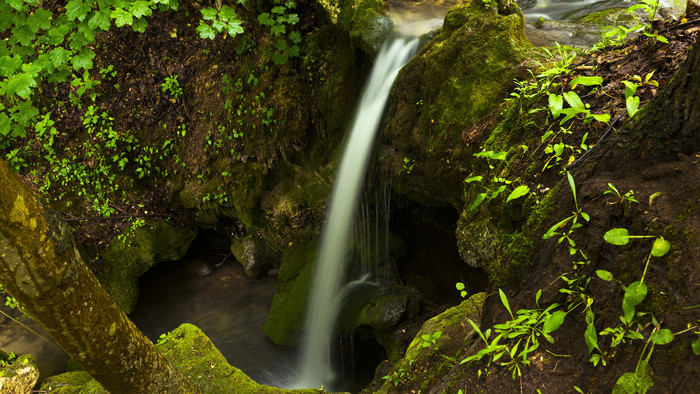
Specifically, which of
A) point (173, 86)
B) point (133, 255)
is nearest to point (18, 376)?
point (133, 255)

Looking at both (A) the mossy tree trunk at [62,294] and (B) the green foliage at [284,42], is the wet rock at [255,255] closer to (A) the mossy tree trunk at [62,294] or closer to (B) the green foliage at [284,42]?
(B) the green foliage at [284,42]

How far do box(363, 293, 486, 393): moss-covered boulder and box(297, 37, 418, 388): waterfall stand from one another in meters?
1.96

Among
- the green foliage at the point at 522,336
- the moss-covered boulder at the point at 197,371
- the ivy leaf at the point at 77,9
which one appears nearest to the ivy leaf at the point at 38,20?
the ivy leaf at the point at 77,9

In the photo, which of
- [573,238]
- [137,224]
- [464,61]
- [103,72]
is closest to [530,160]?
[573,238]

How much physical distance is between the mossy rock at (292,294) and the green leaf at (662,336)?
436 cm

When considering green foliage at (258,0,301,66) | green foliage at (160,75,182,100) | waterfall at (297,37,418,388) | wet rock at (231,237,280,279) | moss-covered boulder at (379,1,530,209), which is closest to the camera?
moss-covered boulder at (379,1,530,209)

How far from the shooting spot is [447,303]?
4.55 meters

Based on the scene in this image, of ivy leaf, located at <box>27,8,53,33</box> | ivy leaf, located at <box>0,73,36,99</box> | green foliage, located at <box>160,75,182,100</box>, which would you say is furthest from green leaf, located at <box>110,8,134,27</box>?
green foliage, located at <box>160,75,182,100</box>

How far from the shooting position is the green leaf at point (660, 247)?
4.51 feet

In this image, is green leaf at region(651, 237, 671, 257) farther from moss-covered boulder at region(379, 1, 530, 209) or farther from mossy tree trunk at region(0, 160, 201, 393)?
mossy tree trunk at region(0, 160, 201, 393)

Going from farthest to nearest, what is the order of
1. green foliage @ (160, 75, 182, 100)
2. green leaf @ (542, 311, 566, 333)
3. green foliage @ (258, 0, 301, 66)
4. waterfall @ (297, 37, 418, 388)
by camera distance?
1. green foliage @ (160, 75, 182, 100)
2. green foliage @ (258, 0, 301, 66)
3. waterfall @ (297, 37, 418, 388)
4. green leaf @ (542, 311, 566, 333)

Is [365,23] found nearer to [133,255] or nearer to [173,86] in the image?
[173,86]

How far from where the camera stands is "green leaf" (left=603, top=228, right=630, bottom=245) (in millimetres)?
1408

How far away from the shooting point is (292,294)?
5.48m
